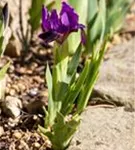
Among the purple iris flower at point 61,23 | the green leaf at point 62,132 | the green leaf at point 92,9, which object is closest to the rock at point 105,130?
the green leaf at point 62,132

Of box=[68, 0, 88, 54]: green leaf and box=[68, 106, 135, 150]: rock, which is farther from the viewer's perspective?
box=[68, 0, 88, 54]: green leaf

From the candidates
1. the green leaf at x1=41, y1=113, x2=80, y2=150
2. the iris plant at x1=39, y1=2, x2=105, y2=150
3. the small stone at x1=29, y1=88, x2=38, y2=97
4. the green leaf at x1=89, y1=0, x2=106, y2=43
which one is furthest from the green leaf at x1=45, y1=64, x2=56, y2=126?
the green leaf at x1=89, y1=0, x2=106, y2=43

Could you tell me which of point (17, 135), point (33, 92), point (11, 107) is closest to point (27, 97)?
point (33, 92)

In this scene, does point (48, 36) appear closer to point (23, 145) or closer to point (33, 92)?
point (23, 145)

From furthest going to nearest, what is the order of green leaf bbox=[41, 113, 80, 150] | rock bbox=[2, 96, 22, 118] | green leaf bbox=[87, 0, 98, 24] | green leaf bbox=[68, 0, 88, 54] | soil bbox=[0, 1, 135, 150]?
green leaf bbox=[87, 0, 98, 24] < green leaf bbox=[68, 0, 88, 54] < rock bbox=[2, 96, 22, 118] < soil bbox=[0, 1, 135, 150] < green leaf bbox=[41, 113, 80, 150]

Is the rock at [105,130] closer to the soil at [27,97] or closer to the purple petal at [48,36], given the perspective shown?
the soil at [27,97]

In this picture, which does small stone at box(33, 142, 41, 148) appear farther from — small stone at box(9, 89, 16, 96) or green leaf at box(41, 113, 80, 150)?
small stone at box(9, 89, 16, 96)

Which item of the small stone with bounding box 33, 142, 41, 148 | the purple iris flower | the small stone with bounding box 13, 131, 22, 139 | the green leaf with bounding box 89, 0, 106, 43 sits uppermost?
the purple iris flower
